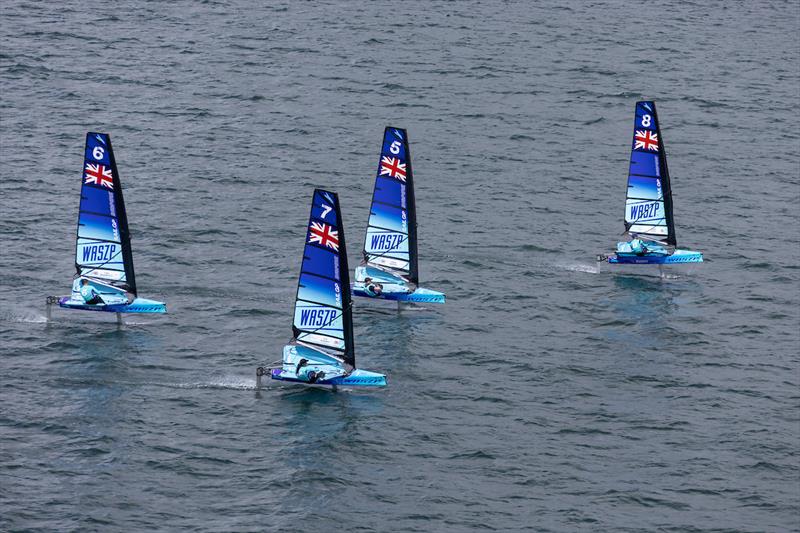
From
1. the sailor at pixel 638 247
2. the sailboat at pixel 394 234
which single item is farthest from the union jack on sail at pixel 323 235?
the sailor at pixel 638 247

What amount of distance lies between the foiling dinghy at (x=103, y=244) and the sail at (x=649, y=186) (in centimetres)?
3602

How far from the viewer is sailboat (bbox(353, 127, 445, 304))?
104 metres

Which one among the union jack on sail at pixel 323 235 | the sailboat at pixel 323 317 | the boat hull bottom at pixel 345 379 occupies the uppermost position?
the union jack on sail at pixel 323 235

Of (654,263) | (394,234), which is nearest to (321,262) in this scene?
(394,234)

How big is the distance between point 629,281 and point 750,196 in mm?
24016

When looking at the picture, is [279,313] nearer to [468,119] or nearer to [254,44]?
[468,119]

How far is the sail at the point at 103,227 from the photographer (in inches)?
3925

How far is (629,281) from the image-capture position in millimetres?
110812

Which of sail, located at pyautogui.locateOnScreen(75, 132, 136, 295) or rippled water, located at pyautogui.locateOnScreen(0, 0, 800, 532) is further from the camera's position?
sail, located at pyautogui.locateOnScreen(75, 132, 136, 295)

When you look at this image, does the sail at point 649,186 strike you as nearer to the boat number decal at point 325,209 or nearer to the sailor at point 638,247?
the sailor at point 638,247

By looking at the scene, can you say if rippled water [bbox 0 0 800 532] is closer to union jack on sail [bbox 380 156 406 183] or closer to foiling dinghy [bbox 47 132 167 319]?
foiling dinghy [bbox 47 132 167 319]

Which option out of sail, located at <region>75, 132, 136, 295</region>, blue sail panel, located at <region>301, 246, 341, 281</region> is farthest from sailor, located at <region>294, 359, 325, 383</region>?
sail, located at <region>75, 132, 136, 295</region>

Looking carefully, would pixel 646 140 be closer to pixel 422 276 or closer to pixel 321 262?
pixel 422 276

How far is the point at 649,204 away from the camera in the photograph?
11362cm
